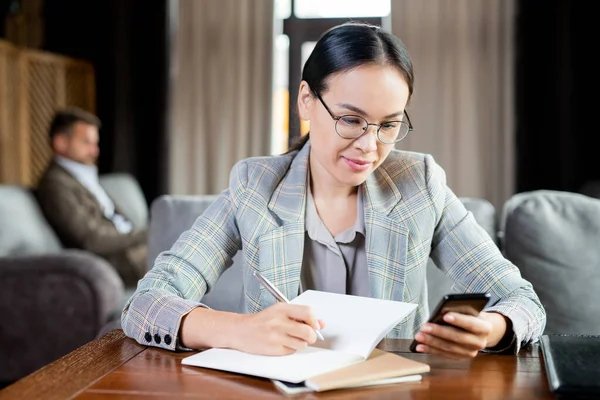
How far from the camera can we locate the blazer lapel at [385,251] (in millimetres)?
1342

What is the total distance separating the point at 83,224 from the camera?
3154 millimetres

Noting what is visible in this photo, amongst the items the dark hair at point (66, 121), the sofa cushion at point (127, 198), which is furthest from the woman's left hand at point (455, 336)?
the dark hair at point (66, 121)

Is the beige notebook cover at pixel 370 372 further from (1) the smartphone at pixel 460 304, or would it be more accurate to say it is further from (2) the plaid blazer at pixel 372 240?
(2) the plaid blazer at pixel 372 240

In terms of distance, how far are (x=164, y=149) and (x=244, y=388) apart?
4.56 m

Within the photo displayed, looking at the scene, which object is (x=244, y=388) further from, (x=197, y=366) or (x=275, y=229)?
(x=275, y=229)

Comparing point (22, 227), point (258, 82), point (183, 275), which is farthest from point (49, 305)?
point (258, 82)

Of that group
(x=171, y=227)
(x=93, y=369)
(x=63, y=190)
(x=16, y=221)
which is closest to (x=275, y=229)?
(x=93, y=369)

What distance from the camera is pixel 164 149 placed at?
530cm

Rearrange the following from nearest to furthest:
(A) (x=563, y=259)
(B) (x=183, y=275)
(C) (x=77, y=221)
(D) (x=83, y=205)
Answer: (B) (x=183, y=275) < (A) (x=563, y=259) < (C) (x=77, y=221) < (D) (x=83, y=205)

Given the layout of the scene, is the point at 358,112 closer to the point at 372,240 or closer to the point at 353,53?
the point at 353,53

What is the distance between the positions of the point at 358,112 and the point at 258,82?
4025 millimetres

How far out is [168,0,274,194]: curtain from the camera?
17.2 ft

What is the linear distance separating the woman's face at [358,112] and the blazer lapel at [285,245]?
0.31 ft

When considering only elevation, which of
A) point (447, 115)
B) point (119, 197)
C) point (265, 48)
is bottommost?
point (119, 197)
